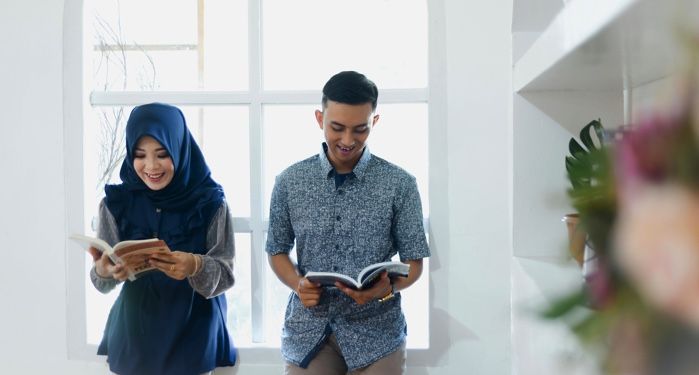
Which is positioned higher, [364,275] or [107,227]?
[107,227]

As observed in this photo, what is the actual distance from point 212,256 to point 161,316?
0.80 ft

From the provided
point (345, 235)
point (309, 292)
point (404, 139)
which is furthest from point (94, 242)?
point (404, 139)

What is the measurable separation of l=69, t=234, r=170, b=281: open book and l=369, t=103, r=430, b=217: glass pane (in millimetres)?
917

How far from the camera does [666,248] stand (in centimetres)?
26

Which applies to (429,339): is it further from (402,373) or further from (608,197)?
(608,197)

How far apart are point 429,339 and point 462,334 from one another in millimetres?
113

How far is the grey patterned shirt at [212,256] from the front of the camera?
7.62 ft

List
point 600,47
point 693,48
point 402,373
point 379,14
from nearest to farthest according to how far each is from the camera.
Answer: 1. point 693,48
2. point 600,47
3. point 402,373
4. point 379,14

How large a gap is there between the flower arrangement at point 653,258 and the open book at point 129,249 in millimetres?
1902

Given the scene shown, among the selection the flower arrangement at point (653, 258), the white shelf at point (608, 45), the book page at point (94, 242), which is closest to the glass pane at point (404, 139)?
the book page at point (94, 242)

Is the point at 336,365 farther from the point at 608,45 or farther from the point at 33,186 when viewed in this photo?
the point at 608,45

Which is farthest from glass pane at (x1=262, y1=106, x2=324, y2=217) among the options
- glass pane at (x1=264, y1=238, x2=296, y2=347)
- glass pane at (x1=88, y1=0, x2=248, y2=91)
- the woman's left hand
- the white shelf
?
the white shelf

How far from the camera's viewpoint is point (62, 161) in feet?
9.17

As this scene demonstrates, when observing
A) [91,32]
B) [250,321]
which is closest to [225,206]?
[250,321]
